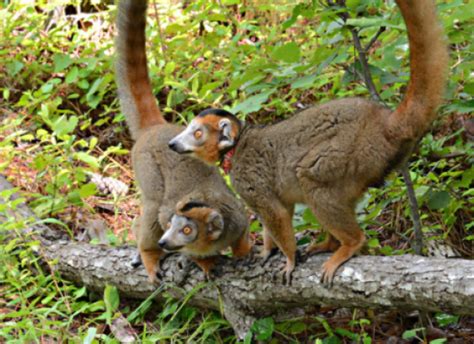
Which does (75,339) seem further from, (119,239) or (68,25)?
(68,25)

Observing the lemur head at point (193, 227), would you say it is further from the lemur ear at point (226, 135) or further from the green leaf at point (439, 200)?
the green leaf at point (439, 200)

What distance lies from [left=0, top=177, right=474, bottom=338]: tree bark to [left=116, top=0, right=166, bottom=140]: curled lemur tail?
4.05ft

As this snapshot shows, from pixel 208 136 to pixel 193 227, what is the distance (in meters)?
0.72

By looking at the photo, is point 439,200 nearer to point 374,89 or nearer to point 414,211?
point 414,211

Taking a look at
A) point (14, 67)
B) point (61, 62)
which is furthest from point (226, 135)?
point (14, 67)

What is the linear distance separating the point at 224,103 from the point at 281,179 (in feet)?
12.8

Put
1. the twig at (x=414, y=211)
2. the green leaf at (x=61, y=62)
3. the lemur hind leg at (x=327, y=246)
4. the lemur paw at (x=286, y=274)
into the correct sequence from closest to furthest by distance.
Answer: the lemur paw at (x=286, y=274) < the lemur hind leg at (x=327, y=246) < the twig at (x=414, y=211) < the green leaf at (x=61, y=62)

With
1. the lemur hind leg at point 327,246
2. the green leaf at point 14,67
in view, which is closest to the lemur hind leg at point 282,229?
the lemur hind leg at point 327,246

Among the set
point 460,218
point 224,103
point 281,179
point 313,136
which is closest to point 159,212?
point 281,179

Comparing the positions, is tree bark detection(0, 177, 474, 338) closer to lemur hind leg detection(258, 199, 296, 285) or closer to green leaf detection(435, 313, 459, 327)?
lemur hind leg detection(258, 199, 296, 285)

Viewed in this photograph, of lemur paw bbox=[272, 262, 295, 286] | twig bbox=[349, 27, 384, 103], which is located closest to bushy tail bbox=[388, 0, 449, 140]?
twig bbox=[349, 27, 384, 103]

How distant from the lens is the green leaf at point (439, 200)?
534 cm

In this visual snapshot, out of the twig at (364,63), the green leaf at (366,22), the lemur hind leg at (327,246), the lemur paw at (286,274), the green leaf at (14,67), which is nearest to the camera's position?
the green leaf at (366,22)

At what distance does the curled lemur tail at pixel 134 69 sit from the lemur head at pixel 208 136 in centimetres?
115
